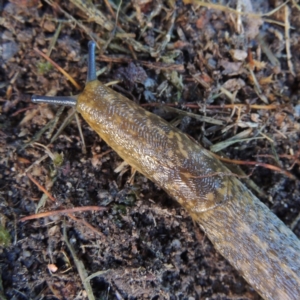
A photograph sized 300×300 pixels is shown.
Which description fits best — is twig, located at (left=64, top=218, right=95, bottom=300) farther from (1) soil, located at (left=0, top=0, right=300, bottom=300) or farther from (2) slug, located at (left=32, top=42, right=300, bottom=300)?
(2) slug, located at (left=32, top=42, right=300, bottom=300)

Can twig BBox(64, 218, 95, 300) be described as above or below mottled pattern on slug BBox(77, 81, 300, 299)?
below

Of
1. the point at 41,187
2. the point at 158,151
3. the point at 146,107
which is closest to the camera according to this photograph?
the point at 158,151


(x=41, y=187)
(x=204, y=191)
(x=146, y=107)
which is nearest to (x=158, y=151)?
(x=204, y=191)

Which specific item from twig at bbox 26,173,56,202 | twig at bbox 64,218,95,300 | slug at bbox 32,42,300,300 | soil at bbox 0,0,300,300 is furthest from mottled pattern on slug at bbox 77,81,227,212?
twig at bbox 64,218,95,300

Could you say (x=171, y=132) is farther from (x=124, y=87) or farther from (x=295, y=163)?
(x=295, y=163)

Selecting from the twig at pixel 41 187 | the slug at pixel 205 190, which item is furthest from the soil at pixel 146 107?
the slug at pixel 205 190

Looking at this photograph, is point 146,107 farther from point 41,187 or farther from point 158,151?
point 41,187

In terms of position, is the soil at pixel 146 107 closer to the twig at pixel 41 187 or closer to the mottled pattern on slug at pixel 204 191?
the twig at pixel 41 187
